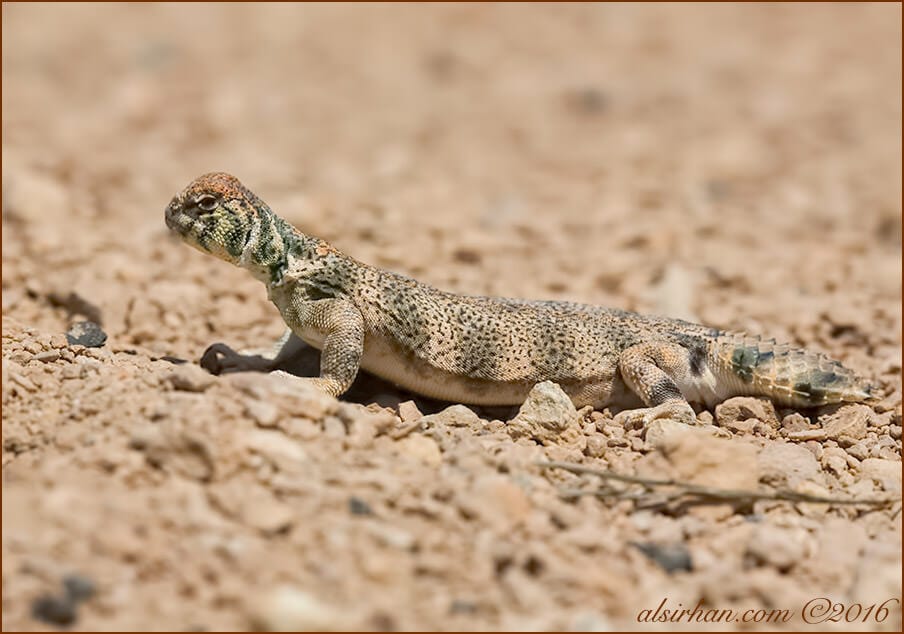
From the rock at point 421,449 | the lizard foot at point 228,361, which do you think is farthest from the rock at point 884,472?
the lizard foot at point 228,361

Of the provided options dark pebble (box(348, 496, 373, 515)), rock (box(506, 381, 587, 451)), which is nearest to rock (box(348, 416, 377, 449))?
dark pebble (box(348, 496, 373, 515))

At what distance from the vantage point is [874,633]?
5.13 metres

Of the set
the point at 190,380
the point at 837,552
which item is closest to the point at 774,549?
the point at 837,552

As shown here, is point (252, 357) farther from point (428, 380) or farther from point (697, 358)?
point (697, 358)

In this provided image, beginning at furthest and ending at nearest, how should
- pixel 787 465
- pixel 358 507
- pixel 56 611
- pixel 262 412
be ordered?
pixel 787 465 < pixel 262 412 < pixel 358 507 < pixel 56 611

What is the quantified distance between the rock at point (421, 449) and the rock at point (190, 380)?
1.10 meters

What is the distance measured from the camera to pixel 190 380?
5906mm

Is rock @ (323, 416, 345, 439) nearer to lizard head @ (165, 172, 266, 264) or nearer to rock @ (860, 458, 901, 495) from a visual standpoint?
lizard head @ (165, 172, 266, 264)

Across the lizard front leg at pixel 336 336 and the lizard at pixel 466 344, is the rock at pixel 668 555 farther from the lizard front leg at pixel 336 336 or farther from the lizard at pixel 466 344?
the lizard front leg at pixel 336 336

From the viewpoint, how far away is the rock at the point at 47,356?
6660 millimetres

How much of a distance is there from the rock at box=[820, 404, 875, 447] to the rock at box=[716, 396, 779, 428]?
0.36 meters

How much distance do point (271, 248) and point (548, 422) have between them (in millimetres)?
2152

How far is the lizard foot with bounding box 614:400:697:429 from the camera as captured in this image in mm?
6914

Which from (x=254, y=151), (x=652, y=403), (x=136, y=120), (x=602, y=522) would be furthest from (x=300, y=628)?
(x=136, y=120)
